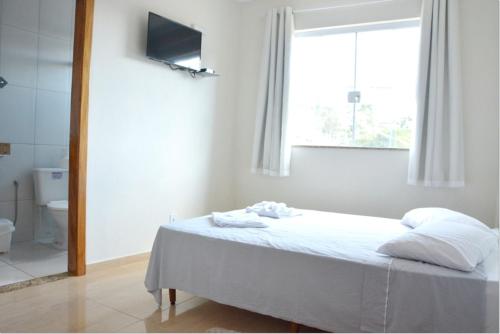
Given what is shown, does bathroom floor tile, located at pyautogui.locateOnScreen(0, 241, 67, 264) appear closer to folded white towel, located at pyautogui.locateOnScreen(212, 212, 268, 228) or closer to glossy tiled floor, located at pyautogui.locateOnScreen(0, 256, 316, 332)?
glossy tiled floor, located at pyautogui.locateOnScreen(0, 256, 316, 332)

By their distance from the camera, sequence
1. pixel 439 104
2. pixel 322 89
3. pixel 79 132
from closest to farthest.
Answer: pixel 79 132 → pixel 439 104 → pixel 322 89

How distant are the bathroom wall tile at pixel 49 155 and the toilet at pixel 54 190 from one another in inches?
7.1

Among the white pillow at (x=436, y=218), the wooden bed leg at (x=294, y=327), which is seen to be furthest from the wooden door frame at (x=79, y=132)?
the white pillow at (x=436, y=218)

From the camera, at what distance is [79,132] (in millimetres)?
2883

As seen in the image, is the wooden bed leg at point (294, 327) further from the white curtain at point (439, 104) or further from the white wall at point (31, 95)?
the white wall at point (31, 95)

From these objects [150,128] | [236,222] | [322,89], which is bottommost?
Result: [236,222]

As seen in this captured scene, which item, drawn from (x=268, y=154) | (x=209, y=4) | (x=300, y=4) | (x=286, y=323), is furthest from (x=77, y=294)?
(x=300, y=4)

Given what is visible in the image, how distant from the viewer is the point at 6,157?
381cm

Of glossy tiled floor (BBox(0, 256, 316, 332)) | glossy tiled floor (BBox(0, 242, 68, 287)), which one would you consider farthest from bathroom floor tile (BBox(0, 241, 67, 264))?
glossy tiled floor (BBox(0, 256, 316, 332))

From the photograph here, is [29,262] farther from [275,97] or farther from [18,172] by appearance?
[275,97]

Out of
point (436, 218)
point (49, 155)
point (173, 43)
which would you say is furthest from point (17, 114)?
point (436, 218)

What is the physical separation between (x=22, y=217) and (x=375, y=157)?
3495 millimetres

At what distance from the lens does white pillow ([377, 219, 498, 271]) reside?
1.67 m

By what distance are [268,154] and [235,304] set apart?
2236 mm
